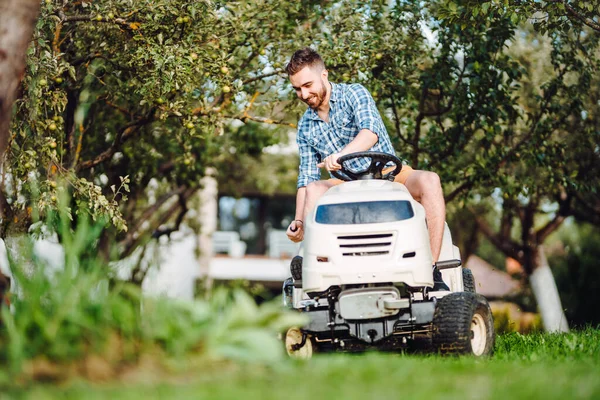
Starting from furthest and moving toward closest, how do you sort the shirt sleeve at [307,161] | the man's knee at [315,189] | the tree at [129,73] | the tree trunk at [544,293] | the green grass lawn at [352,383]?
the tree trunk at [544,293] → the tree at [129,73] → the shirt sleeve at [307,161] → the man's knee at [315,189] → the green grass lawn at [352,383]

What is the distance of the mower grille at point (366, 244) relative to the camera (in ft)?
14.4

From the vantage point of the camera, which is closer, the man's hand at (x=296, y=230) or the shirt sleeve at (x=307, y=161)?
the man's hand at (x=296, y=230)

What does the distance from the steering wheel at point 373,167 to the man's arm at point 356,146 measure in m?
0.04

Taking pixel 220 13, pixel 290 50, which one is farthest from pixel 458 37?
pixel 220 13

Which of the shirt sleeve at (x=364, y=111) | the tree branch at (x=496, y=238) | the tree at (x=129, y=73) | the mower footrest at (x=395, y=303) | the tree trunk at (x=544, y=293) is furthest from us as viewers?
the tree branch at (x=496, y=238)

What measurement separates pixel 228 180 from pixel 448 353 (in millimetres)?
12527

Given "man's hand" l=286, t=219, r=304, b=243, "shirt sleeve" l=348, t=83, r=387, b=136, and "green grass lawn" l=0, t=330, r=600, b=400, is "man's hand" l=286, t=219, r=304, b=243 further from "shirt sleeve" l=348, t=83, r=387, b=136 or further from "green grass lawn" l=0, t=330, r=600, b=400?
"green grass lawn" l=0, t=330, r=600, b=400

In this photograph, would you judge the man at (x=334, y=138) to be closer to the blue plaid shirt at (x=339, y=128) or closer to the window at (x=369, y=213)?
the blue plaid shirt at (x=339, y=128)

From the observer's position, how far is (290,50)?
8.89 m

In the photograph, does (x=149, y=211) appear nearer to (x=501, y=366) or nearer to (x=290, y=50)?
(x=290, y=50)

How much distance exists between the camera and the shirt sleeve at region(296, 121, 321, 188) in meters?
5.69

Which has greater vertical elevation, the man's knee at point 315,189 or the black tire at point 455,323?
the man's knee at point 315,189

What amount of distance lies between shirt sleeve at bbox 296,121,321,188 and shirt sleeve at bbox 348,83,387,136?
18.5 inches

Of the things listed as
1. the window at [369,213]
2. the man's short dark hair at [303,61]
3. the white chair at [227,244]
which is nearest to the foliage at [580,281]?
the white chair at [227,244]
